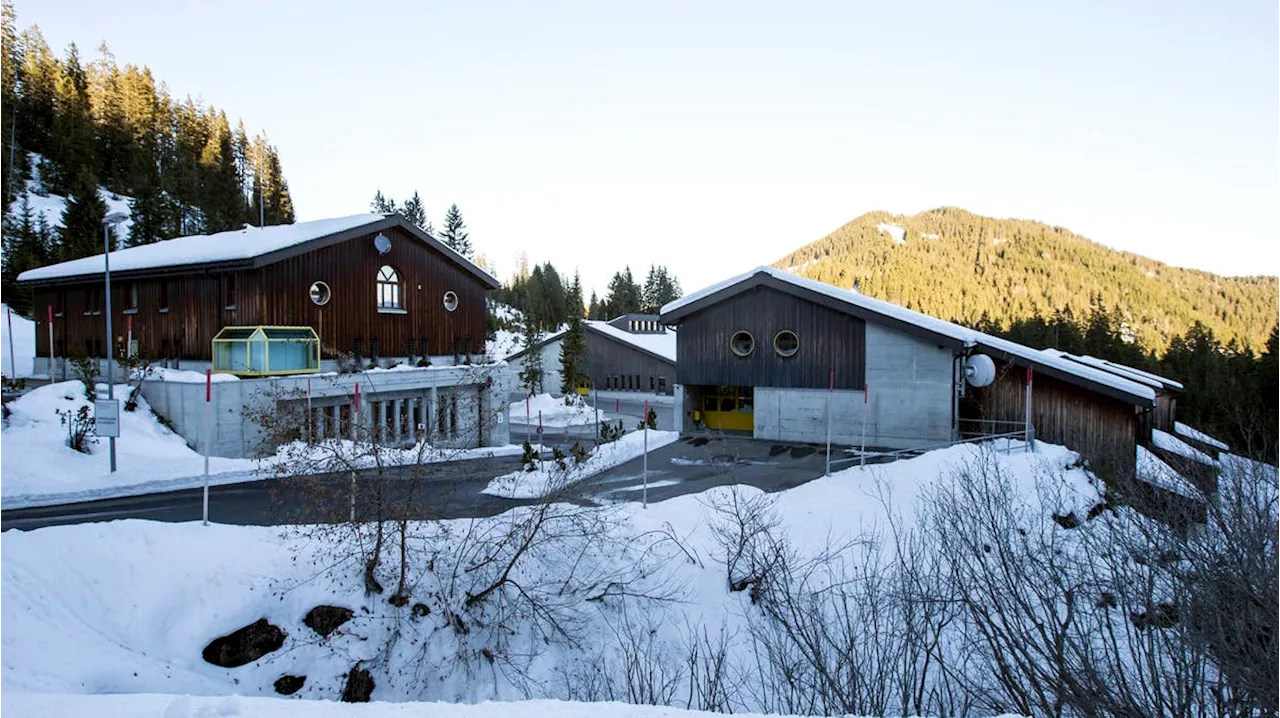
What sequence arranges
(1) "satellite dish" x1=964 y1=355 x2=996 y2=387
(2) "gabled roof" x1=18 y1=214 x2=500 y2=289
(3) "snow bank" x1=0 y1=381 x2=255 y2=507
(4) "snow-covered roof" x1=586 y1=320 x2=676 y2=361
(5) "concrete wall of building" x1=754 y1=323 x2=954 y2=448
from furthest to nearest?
(4) "snow-covered roof" x1=586 y1=320 x2=676 y2=361
(5) "concrete wall of building" x1=754 y1=323 x2=954 y2=448
(1) "satellite dish" x1=964 y1=355 x2=996 y2=387
(2) "gabled roof" x1=18 y1=214 x2=500 y2=289
(3) "snow bank" x1=0 y1=381 x2=255 y2=507

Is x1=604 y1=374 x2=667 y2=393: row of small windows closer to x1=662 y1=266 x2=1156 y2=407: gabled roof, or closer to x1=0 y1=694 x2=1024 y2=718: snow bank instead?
x1=662 y1=266 x2=1156 y2=407: gabled roof

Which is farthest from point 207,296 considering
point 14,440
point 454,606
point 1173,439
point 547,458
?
point 1173,439

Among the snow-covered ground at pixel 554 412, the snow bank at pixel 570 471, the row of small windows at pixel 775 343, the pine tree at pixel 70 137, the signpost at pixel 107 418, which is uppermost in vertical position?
the pine tree at pixel 70 137

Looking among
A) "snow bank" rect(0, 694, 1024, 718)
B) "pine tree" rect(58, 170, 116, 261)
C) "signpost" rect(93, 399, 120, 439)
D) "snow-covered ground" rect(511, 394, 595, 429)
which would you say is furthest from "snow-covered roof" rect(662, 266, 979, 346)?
"pine tree" rect(58, 170, 116, 261)

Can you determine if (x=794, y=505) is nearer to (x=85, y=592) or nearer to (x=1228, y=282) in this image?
(x=85, y=592)

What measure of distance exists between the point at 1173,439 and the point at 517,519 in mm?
27469

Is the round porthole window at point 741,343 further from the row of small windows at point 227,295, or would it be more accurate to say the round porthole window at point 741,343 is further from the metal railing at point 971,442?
the row of small windows at point 227,295

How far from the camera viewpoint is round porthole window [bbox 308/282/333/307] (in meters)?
25.1

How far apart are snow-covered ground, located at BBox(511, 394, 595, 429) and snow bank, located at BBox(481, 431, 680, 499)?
42.9 feet

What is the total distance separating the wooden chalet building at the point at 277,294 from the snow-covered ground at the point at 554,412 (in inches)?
377

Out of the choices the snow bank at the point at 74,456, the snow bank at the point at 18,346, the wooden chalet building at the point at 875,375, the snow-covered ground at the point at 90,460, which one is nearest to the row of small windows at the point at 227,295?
the snow-covered ground at the point at 90,460

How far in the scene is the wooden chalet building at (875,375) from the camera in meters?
22.6

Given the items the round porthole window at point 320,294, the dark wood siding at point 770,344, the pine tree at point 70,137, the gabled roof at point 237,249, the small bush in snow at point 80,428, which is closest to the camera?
the small bush in snow at point 80,428

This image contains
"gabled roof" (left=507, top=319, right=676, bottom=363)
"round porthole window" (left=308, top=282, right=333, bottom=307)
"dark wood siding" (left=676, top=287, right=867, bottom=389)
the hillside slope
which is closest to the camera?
"dark wood siding" (left=676, top=287, right=867, bottom=389)
